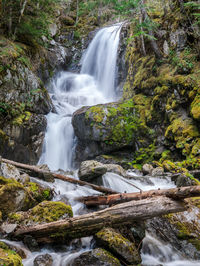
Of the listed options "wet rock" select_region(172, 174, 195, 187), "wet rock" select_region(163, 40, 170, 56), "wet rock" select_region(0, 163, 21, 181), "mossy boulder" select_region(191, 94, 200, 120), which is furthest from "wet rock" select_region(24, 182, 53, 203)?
"wet rock" select_region(163, 40, 170, 56)

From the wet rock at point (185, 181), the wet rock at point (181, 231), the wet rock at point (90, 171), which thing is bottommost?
the wet rock at point (185, 181)

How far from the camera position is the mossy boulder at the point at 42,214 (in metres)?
3.06

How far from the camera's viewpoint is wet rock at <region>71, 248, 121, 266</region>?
2.44m

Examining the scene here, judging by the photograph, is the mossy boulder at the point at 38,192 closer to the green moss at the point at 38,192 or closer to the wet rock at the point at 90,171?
the green moss at the point at 38,192

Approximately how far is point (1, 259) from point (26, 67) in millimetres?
9477

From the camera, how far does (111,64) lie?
16.0 meters

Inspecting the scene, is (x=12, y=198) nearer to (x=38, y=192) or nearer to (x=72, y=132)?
(x=38, y=192)

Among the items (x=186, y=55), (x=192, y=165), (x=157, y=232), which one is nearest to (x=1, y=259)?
(x=157, y=232)

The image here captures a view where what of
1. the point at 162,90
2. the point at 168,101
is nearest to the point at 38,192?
the point at 168,101

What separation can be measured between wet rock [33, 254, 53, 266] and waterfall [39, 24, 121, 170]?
722 centimetres

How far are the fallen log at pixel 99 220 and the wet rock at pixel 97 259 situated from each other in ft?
1.12

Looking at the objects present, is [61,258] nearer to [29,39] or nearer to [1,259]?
[1,259]

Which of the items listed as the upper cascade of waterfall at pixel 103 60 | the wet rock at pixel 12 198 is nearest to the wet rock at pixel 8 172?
the wet rock at pixel 12 198

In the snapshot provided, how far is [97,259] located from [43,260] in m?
0.69
